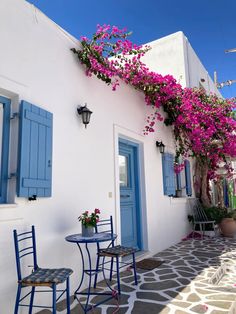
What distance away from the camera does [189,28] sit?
9805 mm

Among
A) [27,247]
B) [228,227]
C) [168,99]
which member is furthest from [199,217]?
[27,247]

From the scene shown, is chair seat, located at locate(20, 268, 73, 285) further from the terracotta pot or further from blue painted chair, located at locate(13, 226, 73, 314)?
the terracotta pot

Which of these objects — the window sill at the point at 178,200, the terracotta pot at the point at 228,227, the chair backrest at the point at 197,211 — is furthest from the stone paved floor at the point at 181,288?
the chair backrest at the point at 197,211

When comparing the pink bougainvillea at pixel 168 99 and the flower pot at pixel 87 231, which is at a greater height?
the pink bougainvillea at pixel 168 99

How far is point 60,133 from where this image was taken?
3723mm

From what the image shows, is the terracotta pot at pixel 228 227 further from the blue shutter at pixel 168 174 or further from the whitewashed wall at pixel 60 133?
the whitewashed wall at pixel 60 133

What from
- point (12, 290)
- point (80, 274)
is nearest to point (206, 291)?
point (80, 274)

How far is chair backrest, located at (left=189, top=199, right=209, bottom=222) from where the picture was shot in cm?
841

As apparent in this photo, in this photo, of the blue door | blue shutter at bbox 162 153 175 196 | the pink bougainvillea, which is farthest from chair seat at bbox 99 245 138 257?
blue shutter at bbox 162 153 175 196

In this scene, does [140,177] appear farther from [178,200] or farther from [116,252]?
[116,252]

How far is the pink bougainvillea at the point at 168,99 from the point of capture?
452 cm

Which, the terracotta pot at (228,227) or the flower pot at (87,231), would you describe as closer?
the flower pot at (87,231)

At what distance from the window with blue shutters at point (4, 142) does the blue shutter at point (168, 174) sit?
4.60 m

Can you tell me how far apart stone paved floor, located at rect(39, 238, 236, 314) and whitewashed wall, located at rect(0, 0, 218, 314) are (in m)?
0.76
